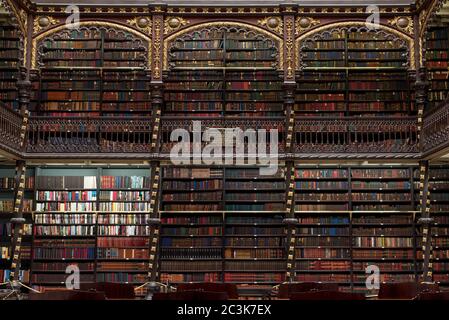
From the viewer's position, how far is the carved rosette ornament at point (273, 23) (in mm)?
10227

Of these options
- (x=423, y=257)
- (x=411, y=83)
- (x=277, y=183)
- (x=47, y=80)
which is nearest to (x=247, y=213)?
(x=277, y=183)

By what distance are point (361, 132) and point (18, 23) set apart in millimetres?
5901

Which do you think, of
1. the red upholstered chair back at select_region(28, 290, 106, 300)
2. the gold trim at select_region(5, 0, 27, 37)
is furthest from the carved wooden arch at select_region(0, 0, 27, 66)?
the red upholstered chair back at select_region(28, 290, 106, 300)

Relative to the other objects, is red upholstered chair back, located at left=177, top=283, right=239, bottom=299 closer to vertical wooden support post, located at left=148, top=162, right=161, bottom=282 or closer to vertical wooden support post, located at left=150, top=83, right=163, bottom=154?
vertical wooden support post, located at left=148, top=162, right=161, bottom=282

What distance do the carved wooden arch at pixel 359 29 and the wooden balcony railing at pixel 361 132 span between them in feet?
3.31

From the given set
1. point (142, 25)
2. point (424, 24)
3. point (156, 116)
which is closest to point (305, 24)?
point (424, 24)

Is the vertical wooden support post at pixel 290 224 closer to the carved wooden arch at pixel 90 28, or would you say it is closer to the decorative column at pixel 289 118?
the decorative column at pixel 289 118

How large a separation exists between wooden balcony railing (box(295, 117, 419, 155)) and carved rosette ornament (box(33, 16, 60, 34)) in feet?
14.7

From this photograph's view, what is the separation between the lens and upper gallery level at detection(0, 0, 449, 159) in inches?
388

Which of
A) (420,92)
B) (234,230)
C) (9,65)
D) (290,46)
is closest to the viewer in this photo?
(420,92)

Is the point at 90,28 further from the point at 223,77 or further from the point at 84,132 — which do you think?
the point at 223,77

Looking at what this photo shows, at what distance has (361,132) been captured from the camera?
986 cm

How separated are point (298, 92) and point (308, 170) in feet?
5.00

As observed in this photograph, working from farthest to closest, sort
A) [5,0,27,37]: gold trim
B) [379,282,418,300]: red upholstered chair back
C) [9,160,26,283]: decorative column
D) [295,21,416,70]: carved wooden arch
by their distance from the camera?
[295,21,416,70]: carved wooden arch, [5,0,27,37]: gold trim, [9,160,26,283]: decorative column, [379,282,418,300]: red upholstered chair back
